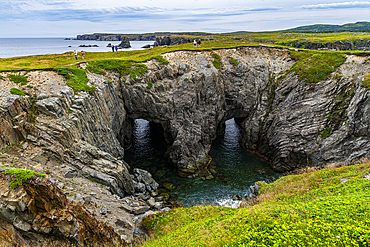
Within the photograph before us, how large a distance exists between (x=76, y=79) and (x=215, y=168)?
31.0 m

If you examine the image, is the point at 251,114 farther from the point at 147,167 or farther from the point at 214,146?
the point at 147,167

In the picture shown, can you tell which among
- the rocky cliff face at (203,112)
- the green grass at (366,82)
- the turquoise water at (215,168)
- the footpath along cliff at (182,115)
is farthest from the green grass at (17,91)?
the green grass at (366,82)

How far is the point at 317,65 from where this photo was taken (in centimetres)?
4269

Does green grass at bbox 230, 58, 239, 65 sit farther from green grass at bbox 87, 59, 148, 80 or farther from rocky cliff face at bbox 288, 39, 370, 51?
rocky cliff face at bbox 288, 39, 370, 51

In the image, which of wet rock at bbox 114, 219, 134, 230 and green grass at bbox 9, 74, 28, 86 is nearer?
wet rock at bbox 114, 219, 134, 230

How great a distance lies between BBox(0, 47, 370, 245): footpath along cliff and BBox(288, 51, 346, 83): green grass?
0.64ft

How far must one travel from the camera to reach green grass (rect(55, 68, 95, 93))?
91.3ft

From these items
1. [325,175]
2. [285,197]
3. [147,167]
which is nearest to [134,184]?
[147,167]

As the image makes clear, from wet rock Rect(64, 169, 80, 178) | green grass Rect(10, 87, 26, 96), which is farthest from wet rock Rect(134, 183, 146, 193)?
green grass Rect(10, 87, 26, 96)

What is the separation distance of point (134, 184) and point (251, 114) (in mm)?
33470

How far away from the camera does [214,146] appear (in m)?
50.0

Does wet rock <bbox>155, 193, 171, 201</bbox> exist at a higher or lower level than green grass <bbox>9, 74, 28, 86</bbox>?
lower

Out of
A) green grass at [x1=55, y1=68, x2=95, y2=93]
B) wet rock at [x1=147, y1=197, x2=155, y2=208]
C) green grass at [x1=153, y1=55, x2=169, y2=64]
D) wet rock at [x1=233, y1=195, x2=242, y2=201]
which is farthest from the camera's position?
green grass at [x1=153, y1=55, x2=169, y2=64]

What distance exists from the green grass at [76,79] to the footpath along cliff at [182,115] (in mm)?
768
